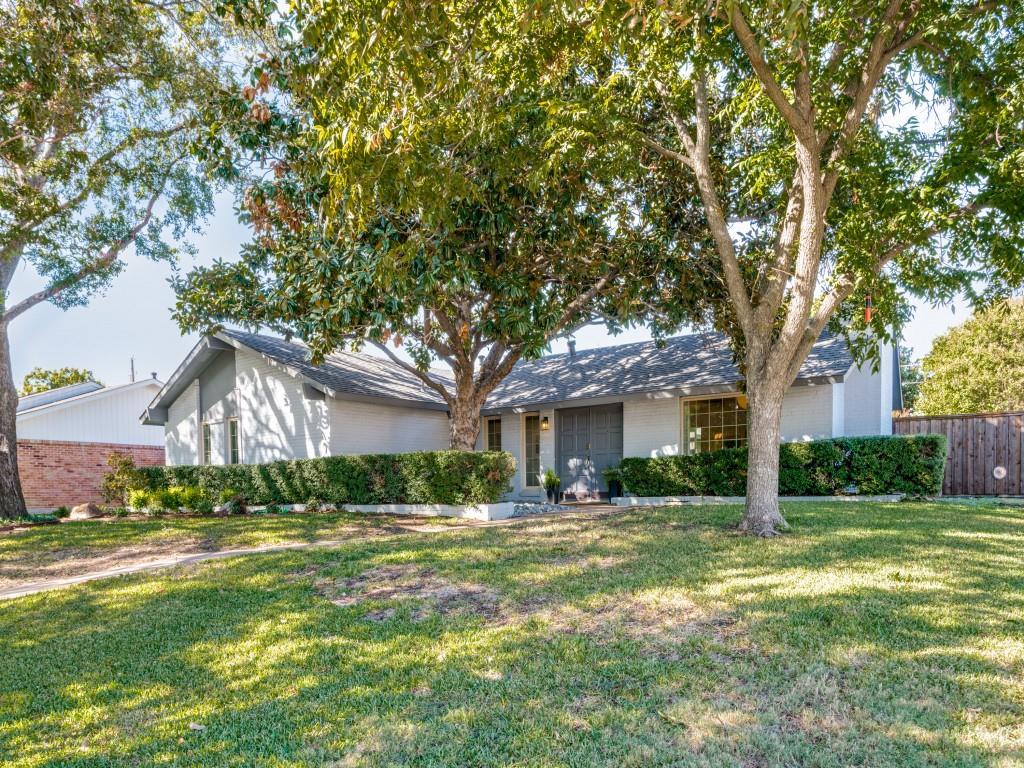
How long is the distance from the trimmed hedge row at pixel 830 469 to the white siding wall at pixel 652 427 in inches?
63.3

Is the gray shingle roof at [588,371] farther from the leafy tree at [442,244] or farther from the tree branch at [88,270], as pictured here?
the tree branch at [88,270]

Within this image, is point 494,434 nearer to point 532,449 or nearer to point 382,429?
point 532,449

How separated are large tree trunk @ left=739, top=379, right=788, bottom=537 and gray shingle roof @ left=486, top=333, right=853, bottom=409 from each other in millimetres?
5513

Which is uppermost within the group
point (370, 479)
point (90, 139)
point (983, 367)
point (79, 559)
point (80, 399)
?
point (90, 139)

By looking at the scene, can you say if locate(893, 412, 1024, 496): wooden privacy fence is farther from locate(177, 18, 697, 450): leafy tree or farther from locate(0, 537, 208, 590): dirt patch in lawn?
locate(0, 537, 208, 590): dirt patch in lawn

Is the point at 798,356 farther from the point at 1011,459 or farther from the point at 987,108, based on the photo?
the point at 1011,459

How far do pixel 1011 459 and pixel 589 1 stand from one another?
14377 mm

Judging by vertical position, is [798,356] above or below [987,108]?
below

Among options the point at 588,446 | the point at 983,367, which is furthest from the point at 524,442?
the point at 983,367

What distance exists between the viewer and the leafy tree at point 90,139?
8.59m

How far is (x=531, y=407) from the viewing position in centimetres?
1678

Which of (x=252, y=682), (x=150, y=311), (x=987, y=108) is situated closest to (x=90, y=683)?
(x=252, y=682)

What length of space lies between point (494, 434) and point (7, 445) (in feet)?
37.9

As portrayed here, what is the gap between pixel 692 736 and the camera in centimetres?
316
